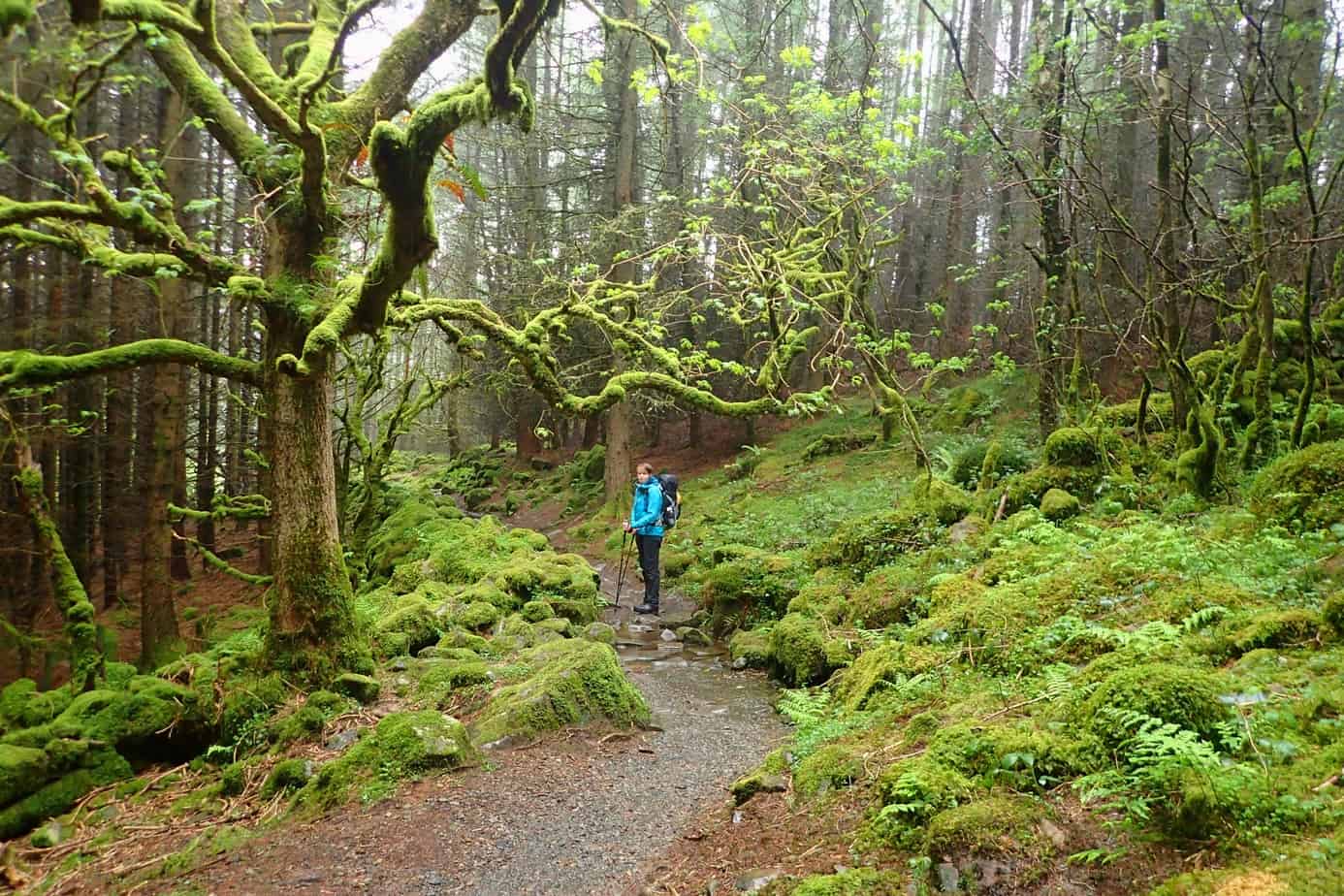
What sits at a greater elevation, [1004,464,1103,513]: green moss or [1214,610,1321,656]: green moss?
[1004,464,1103,513]: green moss

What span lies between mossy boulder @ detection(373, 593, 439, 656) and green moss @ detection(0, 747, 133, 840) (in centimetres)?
240

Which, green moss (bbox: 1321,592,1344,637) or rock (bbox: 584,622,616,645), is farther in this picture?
rock (bbox: 584,622,616,645)

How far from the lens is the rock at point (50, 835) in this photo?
17.7 ft

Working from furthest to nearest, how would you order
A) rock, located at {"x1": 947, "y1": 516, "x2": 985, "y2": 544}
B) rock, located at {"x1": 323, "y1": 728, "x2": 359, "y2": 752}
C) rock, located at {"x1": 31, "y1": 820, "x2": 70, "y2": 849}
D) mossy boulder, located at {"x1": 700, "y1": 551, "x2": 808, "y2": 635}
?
mossy boulder, located at {"x1": 700, "y1": 551, "x2": 808, "y2": 635} < rock, located at {"x1": 947, "y1": 516, "x2": 985, "y2": 544} < rock, located at {"x1": 323, "y1": 728, "x2": 359, "y2": 752} < rock, located at {"x1": 31, "y1": 820, "x2": 70, "y2": 849}

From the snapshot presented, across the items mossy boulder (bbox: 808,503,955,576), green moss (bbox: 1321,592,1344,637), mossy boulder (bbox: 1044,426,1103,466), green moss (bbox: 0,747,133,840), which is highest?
mossy boulder (bbox: 1044,426,1103,466)

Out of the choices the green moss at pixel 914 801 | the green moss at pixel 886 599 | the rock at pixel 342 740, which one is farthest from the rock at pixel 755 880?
the green moss at pixel 886 599

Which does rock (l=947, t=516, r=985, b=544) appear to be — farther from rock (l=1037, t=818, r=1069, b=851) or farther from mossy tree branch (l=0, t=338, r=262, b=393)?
mossy tree branch (l=0, t=338, r=262, b=393)

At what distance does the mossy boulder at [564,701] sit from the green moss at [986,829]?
11.9 ft

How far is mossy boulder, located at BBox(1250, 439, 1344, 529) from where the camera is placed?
19.5ft

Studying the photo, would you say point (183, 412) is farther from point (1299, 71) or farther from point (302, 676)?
point (1299, 71)

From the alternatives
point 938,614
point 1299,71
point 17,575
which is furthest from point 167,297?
point 1299,71

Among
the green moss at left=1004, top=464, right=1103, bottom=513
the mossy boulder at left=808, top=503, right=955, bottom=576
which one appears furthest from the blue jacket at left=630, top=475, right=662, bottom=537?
the green moss at left=1004, top=464, right=1103, bottom=513

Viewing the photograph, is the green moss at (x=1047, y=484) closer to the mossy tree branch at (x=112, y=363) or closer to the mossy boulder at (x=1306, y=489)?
the mossy boulder at (x=1306, y=489)

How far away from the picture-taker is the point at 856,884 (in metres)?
3.42
